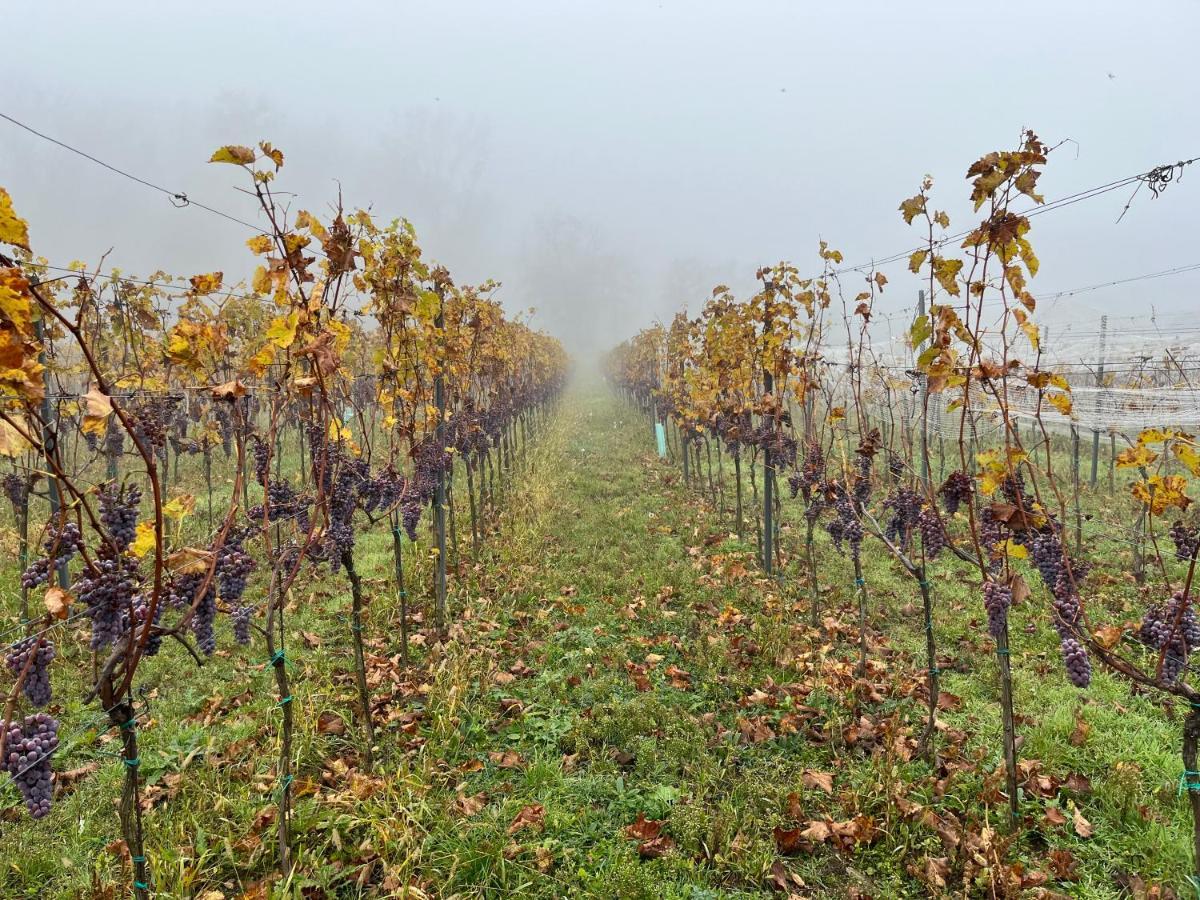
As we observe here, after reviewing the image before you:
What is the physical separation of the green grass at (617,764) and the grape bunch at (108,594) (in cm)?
161

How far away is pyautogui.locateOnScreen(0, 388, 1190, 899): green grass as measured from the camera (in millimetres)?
3082

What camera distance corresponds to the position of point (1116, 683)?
470cm

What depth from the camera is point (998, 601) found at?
3053 mm

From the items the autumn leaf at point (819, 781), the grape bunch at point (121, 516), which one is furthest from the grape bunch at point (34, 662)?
the autumn leaf at point (819, 781)

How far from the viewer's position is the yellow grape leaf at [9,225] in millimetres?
1398

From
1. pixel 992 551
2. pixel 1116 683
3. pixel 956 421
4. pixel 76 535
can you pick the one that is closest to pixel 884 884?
pixel 992 551

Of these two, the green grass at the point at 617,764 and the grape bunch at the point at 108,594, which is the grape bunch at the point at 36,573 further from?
the green grass at the point at 617,764

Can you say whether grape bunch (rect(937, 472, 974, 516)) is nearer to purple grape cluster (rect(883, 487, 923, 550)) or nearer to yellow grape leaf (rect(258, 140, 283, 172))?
purple grape cluster (rect(883, 487, 923, 550))

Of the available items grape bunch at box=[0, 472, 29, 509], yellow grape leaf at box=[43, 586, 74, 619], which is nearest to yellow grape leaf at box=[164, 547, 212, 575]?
yellow grape leaf at box=[43, 586, 74, 619]

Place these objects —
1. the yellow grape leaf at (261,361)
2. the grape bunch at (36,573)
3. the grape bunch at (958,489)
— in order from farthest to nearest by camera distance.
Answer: the grape bunch at (958,489)
the yellow grape leaf at (261,361)
the grape bunch at (36,573)

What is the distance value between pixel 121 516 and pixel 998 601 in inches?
172

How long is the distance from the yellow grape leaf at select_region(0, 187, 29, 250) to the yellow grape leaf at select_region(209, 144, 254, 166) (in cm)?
121

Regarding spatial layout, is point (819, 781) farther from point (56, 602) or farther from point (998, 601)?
point (56, 602)

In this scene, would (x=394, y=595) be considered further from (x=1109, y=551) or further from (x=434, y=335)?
(x=1109, y=551)
